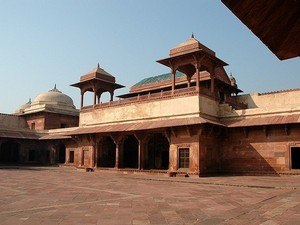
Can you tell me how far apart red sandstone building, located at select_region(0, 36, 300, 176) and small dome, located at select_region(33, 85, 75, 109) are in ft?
34.6

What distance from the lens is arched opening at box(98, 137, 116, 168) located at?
23.8 m

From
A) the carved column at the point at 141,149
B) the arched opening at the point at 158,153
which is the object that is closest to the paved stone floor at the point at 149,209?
the carved column at the point at 141,149

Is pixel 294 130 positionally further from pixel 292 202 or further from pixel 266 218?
pixel 266 218

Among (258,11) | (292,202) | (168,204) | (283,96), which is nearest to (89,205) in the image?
(168,204)

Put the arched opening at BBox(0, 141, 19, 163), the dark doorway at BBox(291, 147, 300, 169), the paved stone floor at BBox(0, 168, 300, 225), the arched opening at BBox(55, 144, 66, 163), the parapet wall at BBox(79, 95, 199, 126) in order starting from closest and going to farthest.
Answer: the paved stone floor at BBox(0, 168, 300, 225) < the dark doorway at BBox(291, 147, 300, 169) < the parapet wall at BBox(79, 95, 199, 126) < the arched opening at BBox(55, 144, 66, 163) < the arched opening at BBox(0, 141, 19, 163)

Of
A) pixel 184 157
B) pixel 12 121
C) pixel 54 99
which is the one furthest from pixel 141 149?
pixel 12 121

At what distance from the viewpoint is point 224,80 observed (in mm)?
25266

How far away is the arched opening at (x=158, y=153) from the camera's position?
76.0 ft

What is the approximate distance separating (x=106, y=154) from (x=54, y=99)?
57.4 feet

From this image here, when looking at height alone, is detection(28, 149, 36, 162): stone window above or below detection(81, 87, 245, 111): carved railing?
below

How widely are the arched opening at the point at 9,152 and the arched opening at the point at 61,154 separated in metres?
4.62

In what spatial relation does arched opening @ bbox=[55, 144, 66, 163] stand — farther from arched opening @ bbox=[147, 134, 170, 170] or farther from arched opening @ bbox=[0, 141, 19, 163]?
arched opening @ bbox=[147, 134, 170, 170]

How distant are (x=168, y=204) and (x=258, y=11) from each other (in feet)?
18.9

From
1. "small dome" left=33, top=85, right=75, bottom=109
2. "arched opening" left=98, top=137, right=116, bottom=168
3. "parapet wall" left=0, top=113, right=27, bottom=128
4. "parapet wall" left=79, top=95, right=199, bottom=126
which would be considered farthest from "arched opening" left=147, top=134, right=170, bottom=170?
"parapet wall" left=0, top=113, right=27, bottom=128
